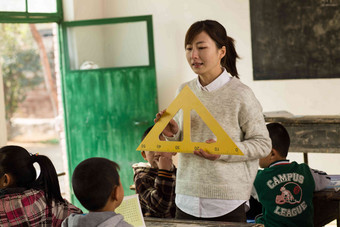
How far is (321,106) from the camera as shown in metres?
4.97

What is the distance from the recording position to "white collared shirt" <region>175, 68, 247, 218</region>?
194 cm

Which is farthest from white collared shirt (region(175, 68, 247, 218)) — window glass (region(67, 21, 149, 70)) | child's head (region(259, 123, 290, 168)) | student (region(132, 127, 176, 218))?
window glass (region(67, 21, 149, 70))

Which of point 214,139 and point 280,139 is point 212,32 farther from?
point 280,139

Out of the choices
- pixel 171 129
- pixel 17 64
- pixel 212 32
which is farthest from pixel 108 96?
pixel 17 64

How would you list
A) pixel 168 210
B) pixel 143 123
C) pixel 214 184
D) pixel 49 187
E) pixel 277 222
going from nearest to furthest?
pixel 214 184
pixel 49 187
pixel 168 210
pixel 277 222
pixel 143 123

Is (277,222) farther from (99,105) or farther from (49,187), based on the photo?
(99,105)

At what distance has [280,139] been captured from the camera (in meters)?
2.82

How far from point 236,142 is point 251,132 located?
0.08m

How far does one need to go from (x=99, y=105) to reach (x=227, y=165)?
3.53 metres

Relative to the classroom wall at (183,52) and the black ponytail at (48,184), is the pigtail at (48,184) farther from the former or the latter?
the classroom wall at (183,52)

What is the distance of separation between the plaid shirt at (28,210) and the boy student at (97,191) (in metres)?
0.53

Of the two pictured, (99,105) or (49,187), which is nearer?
(49,187)

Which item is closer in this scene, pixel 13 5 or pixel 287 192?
pixel 287 192

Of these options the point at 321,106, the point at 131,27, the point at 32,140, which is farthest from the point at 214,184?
the point at 32,140
